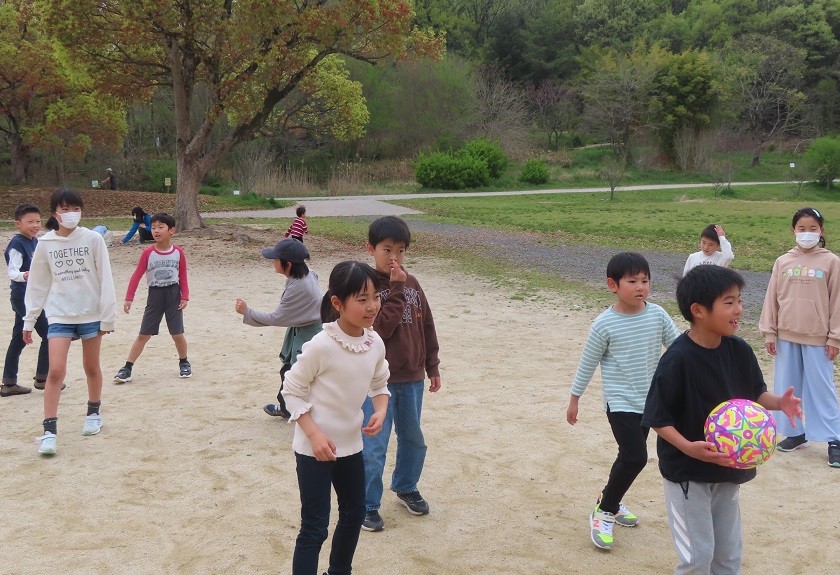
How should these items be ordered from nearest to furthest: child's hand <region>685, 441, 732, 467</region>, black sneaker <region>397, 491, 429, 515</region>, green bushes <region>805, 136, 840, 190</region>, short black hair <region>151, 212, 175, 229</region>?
child's hand <region>685, 441, 732, 467</region> < black sneaker <region>397, 491, 429, 515</region> < short black hair <region>151, 212, 175, 229</region> < green bushes <region>805, 136, 840, 190</region>

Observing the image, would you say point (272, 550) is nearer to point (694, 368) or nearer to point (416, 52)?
point (694, 368)

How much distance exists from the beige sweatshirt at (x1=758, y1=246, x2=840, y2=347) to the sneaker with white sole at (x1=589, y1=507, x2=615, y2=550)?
2405 mm

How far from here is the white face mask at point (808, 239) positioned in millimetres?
5468

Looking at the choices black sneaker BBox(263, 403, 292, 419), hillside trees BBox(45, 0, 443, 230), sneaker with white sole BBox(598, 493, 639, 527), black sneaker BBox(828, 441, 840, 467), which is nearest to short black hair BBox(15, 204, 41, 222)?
black sneaker BBox(263, 403, 292, 419)

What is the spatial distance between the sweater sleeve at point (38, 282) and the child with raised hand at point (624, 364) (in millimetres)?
3831

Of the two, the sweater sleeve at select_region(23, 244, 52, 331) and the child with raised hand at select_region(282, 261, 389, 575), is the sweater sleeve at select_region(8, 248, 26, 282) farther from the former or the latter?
the child with raised hand at select_region(282, 261, 389, 575)

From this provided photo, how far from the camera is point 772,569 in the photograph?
12.7 feet

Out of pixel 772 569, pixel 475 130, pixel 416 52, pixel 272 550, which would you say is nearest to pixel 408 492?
pixel 272 550

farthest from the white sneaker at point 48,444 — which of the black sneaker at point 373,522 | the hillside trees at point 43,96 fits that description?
the hillside trees at point 43,96

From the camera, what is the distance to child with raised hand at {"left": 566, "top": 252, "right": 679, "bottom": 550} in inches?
157

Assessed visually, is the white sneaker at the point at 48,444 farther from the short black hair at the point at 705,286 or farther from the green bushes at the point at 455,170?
the green bushes at the point at 455,170

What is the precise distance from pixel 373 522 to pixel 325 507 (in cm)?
112

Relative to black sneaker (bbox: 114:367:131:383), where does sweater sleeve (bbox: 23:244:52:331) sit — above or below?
above

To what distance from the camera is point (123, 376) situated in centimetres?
732
